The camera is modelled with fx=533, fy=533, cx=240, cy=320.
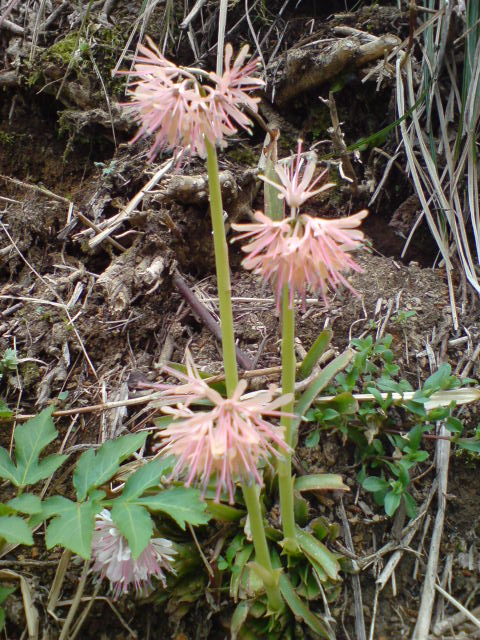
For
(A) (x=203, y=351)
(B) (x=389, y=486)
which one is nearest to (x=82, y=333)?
(A) (x=203, y=351)

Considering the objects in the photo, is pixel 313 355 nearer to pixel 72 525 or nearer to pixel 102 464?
pixel 102 464

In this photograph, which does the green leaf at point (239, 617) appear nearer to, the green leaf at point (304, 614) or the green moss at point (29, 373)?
the green leaf at point (304, 614)

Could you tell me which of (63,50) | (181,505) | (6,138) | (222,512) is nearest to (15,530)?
(181,505)

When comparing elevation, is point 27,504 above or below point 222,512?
above

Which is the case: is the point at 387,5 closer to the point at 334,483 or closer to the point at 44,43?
the point at 44,43

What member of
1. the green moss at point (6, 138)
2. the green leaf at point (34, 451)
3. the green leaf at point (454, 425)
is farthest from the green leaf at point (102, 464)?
the green moss at point (6, 138)
